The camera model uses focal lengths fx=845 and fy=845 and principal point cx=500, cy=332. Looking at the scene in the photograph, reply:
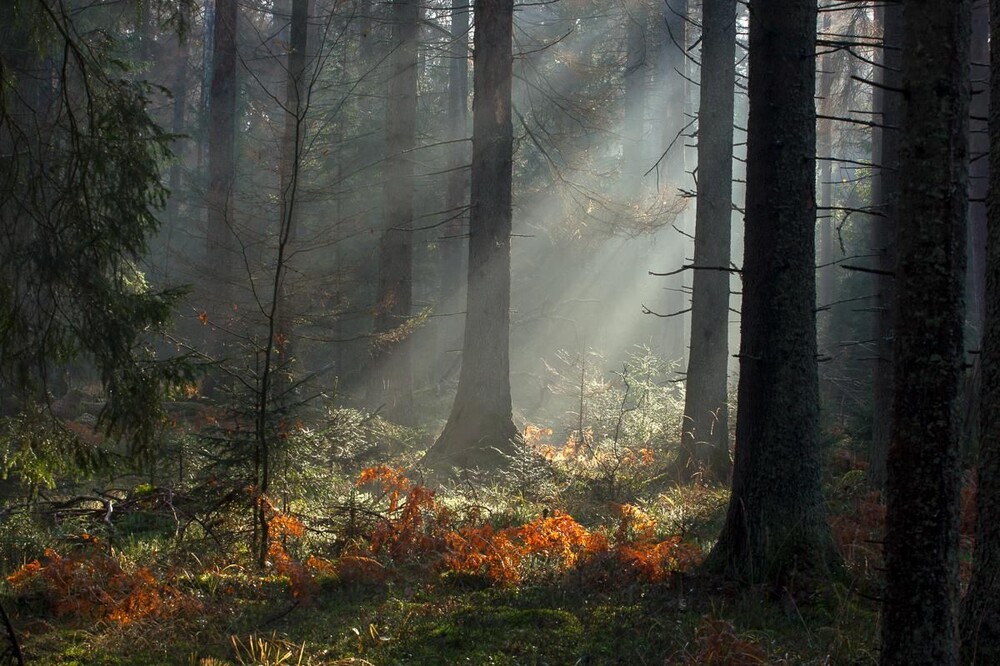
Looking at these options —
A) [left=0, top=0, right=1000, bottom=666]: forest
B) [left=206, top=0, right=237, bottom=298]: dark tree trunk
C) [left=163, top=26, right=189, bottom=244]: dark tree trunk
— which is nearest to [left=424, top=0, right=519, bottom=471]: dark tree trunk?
[left=0, top=0, right=1000, bottom=666]: forest

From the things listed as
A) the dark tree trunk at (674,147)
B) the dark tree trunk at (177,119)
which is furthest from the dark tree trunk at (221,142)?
the dark tree trunk at (674,147)

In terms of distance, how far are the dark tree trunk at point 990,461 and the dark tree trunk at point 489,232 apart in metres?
8.01

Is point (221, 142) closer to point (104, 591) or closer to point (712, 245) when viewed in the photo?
point (712, 245)

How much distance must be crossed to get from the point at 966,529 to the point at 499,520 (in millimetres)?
4765

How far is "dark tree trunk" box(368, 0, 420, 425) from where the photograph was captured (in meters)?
16.7

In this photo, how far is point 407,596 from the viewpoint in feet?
20.5

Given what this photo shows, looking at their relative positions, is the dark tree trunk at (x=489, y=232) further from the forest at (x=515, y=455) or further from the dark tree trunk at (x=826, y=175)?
the dark tree trunk at (x=826, y=175)

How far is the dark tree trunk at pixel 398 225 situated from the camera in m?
16.7

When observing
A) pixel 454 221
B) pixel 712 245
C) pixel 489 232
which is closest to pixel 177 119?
pixel 454 221

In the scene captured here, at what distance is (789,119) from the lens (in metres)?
6.48

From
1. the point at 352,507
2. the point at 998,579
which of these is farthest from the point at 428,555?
the point at 998,579

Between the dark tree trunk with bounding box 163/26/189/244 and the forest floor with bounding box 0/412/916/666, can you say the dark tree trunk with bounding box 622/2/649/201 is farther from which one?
the forest floor with bounding box 0/412/916/666

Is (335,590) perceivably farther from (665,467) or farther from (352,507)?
(665,467)

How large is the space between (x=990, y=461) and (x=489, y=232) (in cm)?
859
